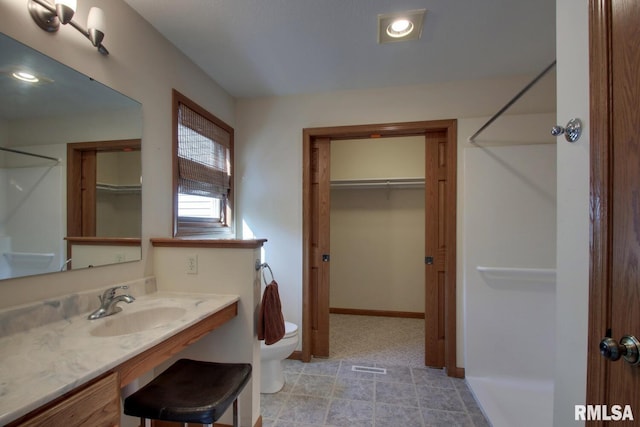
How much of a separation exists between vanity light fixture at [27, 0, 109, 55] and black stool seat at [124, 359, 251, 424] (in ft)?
5.18

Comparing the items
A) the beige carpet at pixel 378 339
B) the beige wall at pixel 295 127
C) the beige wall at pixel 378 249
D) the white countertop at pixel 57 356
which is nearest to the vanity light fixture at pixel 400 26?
the beige wall at pixel 295 127

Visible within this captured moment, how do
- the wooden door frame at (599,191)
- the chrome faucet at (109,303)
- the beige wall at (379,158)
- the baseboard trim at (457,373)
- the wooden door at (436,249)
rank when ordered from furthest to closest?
1. the beige wall at (379,158)
2. the wooden door at (436,249)
3. the baseboard trim at (457,373)
4. the chrome faucet at (109,303)
5. the wooden door frame at (599,191)

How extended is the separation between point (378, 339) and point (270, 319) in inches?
73.4

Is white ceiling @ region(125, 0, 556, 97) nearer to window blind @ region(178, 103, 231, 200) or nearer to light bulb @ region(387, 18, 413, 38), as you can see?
light bulb @ region(387, 18, 413, 38)

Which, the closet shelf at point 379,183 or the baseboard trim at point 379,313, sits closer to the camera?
the closet shelf at point 379,183

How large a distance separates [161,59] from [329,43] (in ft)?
3.66

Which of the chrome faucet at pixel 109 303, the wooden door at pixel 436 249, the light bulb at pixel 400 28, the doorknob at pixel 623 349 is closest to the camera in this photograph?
the doorknob at pixel 623 349

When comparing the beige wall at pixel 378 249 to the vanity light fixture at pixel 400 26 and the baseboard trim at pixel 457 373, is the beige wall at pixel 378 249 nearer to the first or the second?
the baseboard trim at pixel 457 373

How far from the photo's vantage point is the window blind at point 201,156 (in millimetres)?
1985

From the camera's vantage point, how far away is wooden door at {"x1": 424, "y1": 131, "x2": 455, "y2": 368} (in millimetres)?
2391

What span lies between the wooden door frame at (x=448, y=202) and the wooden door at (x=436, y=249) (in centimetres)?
7

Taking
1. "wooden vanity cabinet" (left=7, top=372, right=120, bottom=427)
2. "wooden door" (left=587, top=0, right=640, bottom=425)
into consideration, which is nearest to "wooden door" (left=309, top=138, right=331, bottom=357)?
"wooden vanity cabinet" (left=7, top=372, right=120, bottom=427)

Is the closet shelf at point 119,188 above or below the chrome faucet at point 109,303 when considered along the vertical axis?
above

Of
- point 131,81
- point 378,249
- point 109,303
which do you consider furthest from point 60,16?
point 378,249
